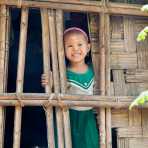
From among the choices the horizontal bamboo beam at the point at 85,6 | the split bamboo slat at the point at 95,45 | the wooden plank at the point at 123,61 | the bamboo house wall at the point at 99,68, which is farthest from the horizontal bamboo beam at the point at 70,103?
the horizontal bamboo beam at the point at 85,6

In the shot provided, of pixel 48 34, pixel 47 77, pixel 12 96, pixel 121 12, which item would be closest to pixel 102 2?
pixel 121 12

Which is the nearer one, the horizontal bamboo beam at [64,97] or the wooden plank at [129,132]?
the horizontal bamboo beam at [64,97]

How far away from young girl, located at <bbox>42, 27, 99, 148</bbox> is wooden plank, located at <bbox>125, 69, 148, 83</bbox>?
20 centimetres

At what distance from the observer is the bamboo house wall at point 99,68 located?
2.11m

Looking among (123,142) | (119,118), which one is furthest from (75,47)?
(123,142)

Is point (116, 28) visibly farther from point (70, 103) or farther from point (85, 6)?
point (70, 103)

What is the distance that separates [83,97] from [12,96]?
0.36m

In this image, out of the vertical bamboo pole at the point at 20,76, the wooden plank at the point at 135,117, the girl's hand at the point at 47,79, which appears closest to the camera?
the vertical bamboo pole at the point at 20,76

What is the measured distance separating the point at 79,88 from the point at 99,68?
0.51 ft

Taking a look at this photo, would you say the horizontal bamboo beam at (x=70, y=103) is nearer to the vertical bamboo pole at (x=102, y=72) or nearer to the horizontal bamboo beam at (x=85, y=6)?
the vertical bamboo pole at (x=102, y=72)

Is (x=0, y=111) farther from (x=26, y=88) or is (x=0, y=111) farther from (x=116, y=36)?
(x=116, y=36)

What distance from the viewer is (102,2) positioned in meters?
2.29

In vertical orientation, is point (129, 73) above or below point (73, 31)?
Result: below

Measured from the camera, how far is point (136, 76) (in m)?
2.32
